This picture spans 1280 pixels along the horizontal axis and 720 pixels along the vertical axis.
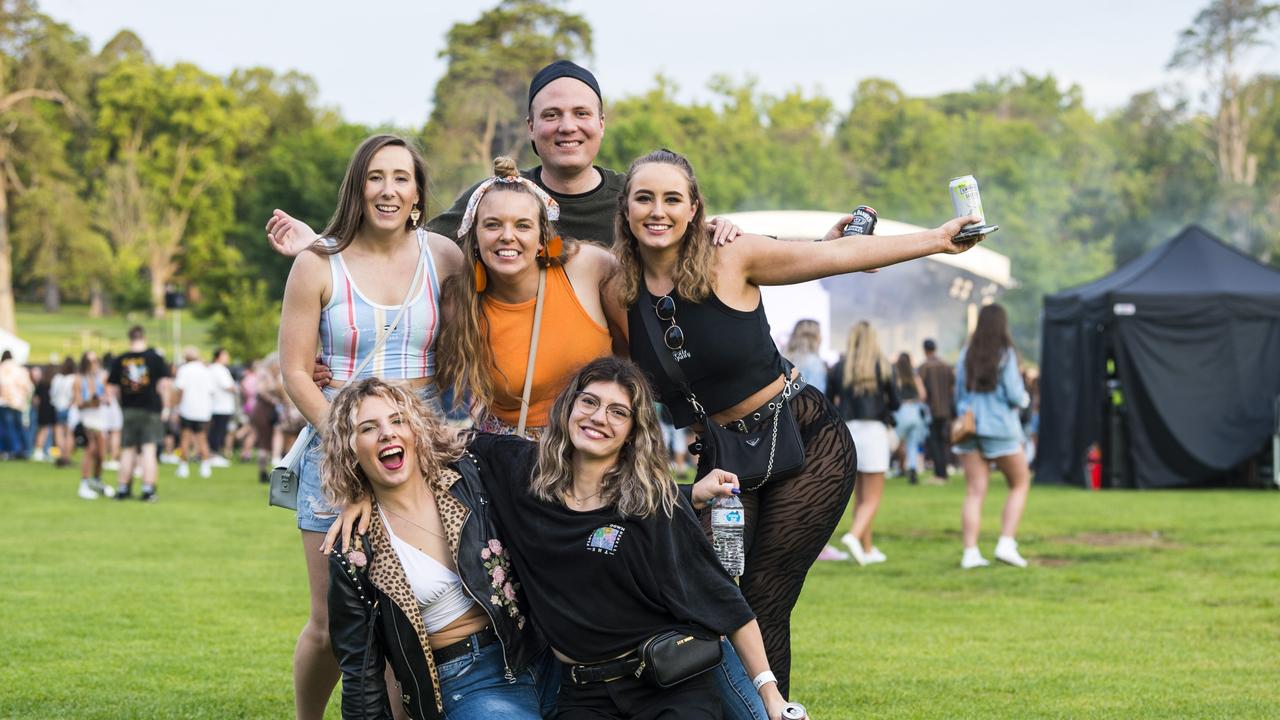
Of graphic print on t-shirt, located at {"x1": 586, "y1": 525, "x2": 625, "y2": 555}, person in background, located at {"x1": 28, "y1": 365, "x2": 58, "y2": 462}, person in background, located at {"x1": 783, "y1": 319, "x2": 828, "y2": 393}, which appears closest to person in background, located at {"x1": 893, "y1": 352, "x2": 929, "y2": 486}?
person in background, located at {"x1": 783, "y1": 319, "x2": 828, "y2": 393}

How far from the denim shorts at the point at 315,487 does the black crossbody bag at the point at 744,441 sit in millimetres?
730

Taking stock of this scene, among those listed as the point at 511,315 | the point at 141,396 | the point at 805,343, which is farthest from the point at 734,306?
the point at 141,396

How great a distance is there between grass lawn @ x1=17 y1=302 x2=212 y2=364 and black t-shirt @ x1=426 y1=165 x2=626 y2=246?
50.6 m

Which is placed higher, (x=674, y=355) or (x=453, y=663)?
(x=674, y=355)

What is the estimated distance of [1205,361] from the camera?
20.4 meters

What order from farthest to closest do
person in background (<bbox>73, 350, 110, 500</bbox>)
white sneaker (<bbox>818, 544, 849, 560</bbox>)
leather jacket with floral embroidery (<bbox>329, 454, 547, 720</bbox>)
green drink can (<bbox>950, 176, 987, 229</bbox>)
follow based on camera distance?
1. person in background (<bbox>73, 350, 110, 500</bbox>)
2. white sneaker (<bbox>818, 544, 849, 560</bbox>)
3. green drink can (<bbox>950, 176, 987, 229</bbox>)
4. leather jacket with floral embroidery (<bbox>329, 454, 547, 720</bbox>)

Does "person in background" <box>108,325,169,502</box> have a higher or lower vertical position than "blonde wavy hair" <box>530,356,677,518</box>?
lower

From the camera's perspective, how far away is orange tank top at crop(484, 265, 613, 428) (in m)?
4.56

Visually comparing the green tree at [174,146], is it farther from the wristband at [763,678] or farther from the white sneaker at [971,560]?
the wristband at [763,678]

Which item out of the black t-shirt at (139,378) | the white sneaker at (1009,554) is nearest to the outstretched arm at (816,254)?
the white sneaker at (1009,554)

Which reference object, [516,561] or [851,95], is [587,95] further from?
[851,95]

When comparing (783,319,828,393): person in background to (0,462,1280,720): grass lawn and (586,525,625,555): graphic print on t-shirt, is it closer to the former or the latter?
(0,462,1280,720): grass lawn

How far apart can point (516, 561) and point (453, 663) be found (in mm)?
353

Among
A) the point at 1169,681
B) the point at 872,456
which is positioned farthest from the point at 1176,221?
the point at 1169,681
